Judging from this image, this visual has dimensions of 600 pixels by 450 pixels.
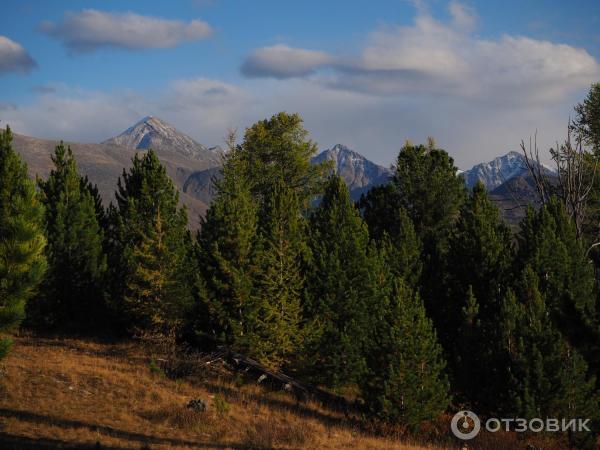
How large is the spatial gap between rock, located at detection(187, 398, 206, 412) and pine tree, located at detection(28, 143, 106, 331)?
13.7 metres

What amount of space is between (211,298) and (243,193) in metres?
6.17

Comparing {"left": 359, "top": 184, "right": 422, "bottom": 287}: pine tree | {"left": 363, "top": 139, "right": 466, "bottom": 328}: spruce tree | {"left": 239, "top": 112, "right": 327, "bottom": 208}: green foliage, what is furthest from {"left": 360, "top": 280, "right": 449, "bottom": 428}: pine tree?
{"left": 239, "top": 112, "right": 327, "bottom": 208}: green foliage

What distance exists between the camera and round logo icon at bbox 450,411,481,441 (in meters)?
25.3

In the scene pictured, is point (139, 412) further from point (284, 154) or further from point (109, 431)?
point (284, 154)

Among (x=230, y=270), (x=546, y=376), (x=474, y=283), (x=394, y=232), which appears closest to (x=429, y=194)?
(x=394, y=232)

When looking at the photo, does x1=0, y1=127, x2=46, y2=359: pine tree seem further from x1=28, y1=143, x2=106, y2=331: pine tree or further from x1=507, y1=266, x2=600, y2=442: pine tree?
x1=507, y1=266, x2=600, y2=442: pine tree

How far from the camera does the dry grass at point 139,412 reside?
17531 millimetres

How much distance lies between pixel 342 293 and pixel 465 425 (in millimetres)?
9058

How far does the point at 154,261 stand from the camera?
2933cm

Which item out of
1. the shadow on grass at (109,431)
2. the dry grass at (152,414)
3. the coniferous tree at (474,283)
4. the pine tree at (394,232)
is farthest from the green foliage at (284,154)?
the shadow on grass at (109,431)

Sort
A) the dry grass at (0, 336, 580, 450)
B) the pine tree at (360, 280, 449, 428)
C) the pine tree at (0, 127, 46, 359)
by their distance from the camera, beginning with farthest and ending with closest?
the pine tree at (360, 280, 449, 428)
the dry grass at (0, 336, 580, 450)
the pine tree at (0, 127, 46, 359)

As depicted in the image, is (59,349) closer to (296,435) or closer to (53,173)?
(53,173)

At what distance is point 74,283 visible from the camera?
3344cm

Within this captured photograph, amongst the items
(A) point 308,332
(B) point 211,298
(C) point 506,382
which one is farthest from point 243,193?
(C) point 506,382
